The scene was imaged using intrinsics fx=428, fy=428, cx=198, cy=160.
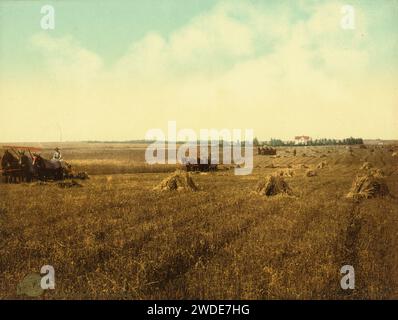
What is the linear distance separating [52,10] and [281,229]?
7.86 metres

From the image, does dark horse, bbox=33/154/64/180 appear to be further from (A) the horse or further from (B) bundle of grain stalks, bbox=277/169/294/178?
(B) bundle of grain stalks, bbox=277/169/294/178

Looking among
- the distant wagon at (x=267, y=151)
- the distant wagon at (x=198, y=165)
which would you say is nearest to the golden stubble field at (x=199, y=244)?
the distant wagon at (x=198, y=165)

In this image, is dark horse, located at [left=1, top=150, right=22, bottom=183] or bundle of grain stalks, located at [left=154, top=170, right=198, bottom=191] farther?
dark horse, located at [left=1, top=150, right=22, bottom=183]

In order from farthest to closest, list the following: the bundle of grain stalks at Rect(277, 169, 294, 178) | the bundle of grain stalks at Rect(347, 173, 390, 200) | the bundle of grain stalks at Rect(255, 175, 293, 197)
Answer: 1. the bundle of grain stalks at Rect(277, 169, 294, 178)
2. the bundle of grain stalks at Rect(255, 175, 293, 197)
3. the bundle of grain stalks at Rect(347, 173, 390, 200)

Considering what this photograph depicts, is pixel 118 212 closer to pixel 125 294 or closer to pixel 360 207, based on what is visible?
pixel 125 294

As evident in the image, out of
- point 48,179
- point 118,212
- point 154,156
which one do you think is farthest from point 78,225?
point 154,156

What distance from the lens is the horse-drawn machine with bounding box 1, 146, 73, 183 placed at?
19453 millimetres

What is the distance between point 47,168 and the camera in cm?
1989

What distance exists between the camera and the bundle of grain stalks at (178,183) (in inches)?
664

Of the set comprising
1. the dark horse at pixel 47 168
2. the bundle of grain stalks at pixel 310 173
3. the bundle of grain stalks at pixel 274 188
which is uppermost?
the dark horse at pixel 47 168

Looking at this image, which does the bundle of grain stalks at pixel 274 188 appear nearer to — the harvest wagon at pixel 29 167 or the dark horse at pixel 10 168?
the harvest wagon at pixel 29 167

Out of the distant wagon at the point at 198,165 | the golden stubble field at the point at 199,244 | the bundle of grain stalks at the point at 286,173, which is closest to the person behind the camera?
the golden stubble field at the point at 199,244

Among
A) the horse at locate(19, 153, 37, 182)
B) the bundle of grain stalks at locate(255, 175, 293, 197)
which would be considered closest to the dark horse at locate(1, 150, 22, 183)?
the horse at locate(19, 153, 37, 182)

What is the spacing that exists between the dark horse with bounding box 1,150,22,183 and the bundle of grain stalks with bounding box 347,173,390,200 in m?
14.3
